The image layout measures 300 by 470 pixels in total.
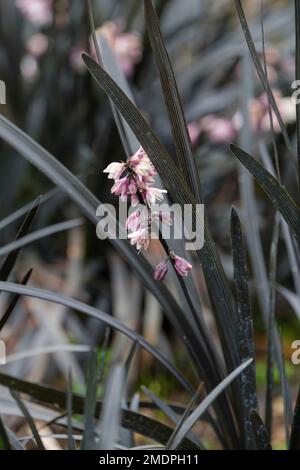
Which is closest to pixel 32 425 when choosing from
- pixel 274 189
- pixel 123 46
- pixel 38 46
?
pixel 274 189

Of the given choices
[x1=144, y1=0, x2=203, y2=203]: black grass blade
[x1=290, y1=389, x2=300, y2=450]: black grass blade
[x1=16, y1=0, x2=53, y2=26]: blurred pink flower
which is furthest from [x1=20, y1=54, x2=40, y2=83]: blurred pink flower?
[x1=290, y1=389, x2=300, y2=450]: black grass blade

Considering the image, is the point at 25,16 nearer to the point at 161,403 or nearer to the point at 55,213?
the point at 55,213

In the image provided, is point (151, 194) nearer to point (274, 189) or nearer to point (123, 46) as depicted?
point (274, 189)

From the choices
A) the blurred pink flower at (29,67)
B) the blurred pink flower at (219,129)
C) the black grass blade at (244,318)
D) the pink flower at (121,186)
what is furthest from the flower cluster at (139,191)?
the blurred pink flower at (29,67)

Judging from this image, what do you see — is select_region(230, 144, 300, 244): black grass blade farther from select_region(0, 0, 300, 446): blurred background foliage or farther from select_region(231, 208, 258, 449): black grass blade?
select_region(0, 0, 300, 446): blurred background foliage

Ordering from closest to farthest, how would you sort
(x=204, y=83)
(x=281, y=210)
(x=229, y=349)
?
1. (x=281, y=210)
2. (x=229, y=349)
3. (x=204, y=83)

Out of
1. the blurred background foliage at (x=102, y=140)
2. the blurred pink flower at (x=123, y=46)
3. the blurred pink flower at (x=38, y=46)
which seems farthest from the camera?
the blurred pink flower at (x=38, y=46)

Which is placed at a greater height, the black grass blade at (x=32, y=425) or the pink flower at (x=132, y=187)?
the pink flower at (x=132, y=187)

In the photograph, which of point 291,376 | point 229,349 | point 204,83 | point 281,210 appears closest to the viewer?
point 281,210

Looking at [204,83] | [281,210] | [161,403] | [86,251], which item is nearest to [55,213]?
[86,251]

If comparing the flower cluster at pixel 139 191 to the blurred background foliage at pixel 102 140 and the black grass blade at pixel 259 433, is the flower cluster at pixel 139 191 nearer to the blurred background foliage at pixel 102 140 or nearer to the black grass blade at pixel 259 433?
the black grass blade at pixel 259 433
